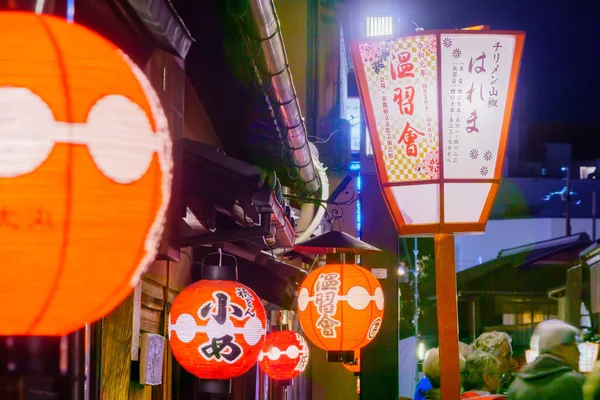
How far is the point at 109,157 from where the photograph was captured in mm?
3287

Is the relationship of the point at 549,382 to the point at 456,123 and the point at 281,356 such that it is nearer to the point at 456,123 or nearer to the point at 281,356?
the point at 456,123

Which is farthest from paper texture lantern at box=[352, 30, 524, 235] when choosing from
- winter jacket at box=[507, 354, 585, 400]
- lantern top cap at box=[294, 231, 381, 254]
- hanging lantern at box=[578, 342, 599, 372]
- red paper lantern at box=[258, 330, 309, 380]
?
hanging lantern at box=[578, 342, 599, 372]

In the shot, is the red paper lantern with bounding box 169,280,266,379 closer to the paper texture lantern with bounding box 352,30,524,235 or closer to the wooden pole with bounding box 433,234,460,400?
the paper texture lantern with bounding box 352,30,524,235

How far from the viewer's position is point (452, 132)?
7305 mm

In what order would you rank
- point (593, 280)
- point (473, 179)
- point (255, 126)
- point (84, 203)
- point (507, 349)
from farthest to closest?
→ 1. point (593, 280)
2. point (255, 126)
3. point (507, 349)
4. point (473, 179)
5. point (84, 203)

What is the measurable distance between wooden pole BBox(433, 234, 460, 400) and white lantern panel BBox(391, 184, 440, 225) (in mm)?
205

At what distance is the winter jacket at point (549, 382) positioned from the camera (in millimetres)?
8406

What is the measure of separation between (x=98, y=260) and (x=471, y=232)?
4.70m

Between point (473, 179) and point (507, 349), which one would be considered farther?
point (507, 349)

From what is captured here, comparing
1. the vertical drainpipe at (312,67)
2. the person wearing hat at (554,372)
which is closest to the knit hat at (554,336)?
the person wearing hat at (554,372)

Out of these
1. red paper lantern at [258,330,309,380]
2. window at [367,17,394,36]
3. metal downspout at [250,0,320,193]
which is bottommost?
red paper lantern at [258,330,309,380]

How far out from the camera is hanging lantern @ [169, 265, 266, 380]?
7.72m

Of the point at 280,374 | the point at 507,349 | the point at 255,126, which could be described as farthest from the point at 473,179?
the point at 280,374

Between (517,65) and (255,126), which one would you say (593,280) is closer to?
(255,126)
